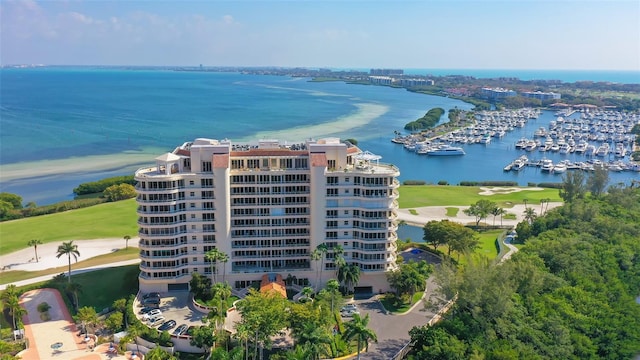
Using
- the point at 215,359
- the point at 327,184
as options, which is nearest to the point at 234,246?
the point at 327,184

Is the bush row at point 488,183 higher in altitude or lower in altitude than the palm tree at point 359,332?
lower

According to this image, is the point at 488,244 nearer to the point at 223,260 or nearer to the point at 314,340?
the point at 223,260

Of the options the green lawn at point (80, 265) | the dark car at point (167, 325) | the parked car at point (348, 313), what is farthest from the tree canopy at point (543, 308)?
the green lawn at point (80, 265)

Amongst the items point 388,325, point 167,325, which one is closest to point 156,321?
point 167,325

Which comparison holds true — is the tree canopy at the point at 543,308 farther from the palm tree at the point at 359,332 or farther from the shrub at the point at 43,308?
the shrub at the point at 43,308

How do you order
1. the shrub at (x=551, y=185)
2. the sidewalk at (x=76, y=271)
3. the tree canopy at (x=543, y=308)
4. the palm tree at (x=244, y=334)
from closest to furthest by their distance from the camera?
the palm tree at (x=244, y=334)
the tree canopy at (x=543, y=308)
the sidewalk at (x=76, y=271)
the shrub at (x=551, y=185)

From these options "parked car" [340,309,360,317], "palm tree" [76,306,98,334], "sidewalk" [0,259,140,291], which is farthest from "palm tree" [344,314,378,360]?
"sidewalk" [0,259,140,291]
